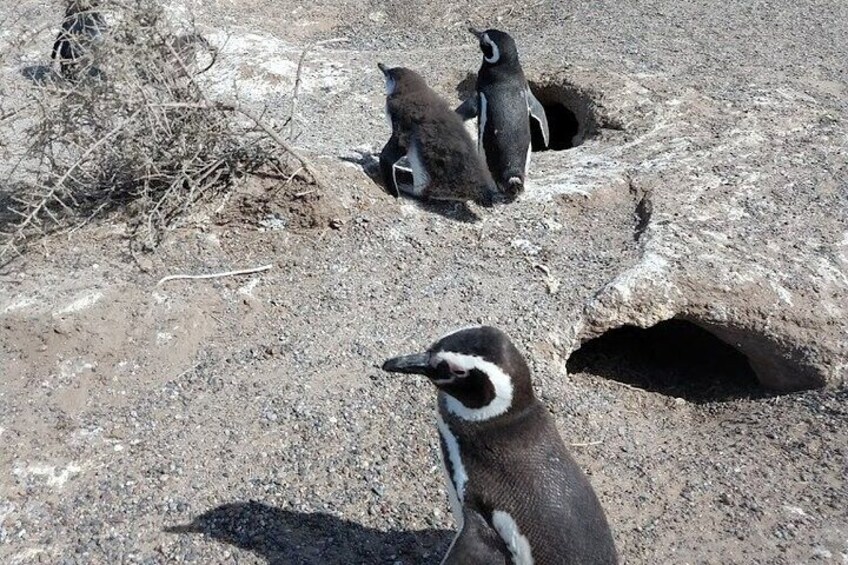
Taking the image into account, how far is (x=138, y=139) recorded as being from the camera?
469 centimetres

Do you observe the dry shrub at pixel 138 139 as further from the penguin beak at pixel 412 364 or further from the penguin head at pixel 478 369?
the penguin head at pixel 478 369

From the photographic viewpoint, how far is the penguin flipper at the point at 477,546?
8.74 ft

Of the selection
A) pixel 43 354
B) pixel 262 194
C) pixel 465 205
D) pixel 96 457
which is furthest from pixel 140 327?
pixel 465 205

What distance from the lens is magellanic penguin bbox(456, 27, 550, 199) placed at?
5.68 meters

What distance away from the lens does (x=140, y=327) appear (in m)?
4.09

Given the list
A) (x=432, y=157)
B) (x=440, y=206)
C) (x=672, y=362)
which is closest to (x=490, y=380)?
(x=440, y=206)

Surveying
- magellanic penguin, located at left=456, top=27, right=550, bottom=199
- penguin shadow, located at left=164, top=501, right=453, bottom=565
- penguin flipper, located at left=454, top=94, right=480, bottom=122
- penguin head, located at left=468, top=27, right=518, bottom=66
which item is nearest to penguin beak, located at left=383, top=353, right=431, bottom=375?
penguin shadow, located at left=164, top=501, right=453, bottom=565

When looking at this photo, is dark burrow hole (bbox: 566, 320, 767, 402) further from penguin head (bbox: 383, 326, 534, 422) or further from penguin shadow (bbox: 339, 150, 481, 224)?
penguin head (bbox: 383, 326, 534, 422)

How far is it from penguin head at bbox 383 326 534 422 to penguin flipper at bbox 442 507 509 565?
13.1 inches

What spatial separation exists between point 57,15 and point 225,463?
6.99 metres

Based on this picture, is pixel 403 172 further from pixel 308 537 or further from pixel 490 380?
pixel 490 380

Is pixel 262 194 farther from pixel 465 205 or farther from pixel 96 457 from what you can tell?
pixel 96 457

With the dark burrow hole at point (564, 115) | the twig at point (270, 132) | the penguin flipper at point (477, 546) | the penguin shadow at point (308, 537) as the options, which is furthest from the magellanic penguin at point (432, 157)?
the penguin flipper at point (477, 546)

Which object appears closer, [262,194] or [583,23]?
[262,194]
